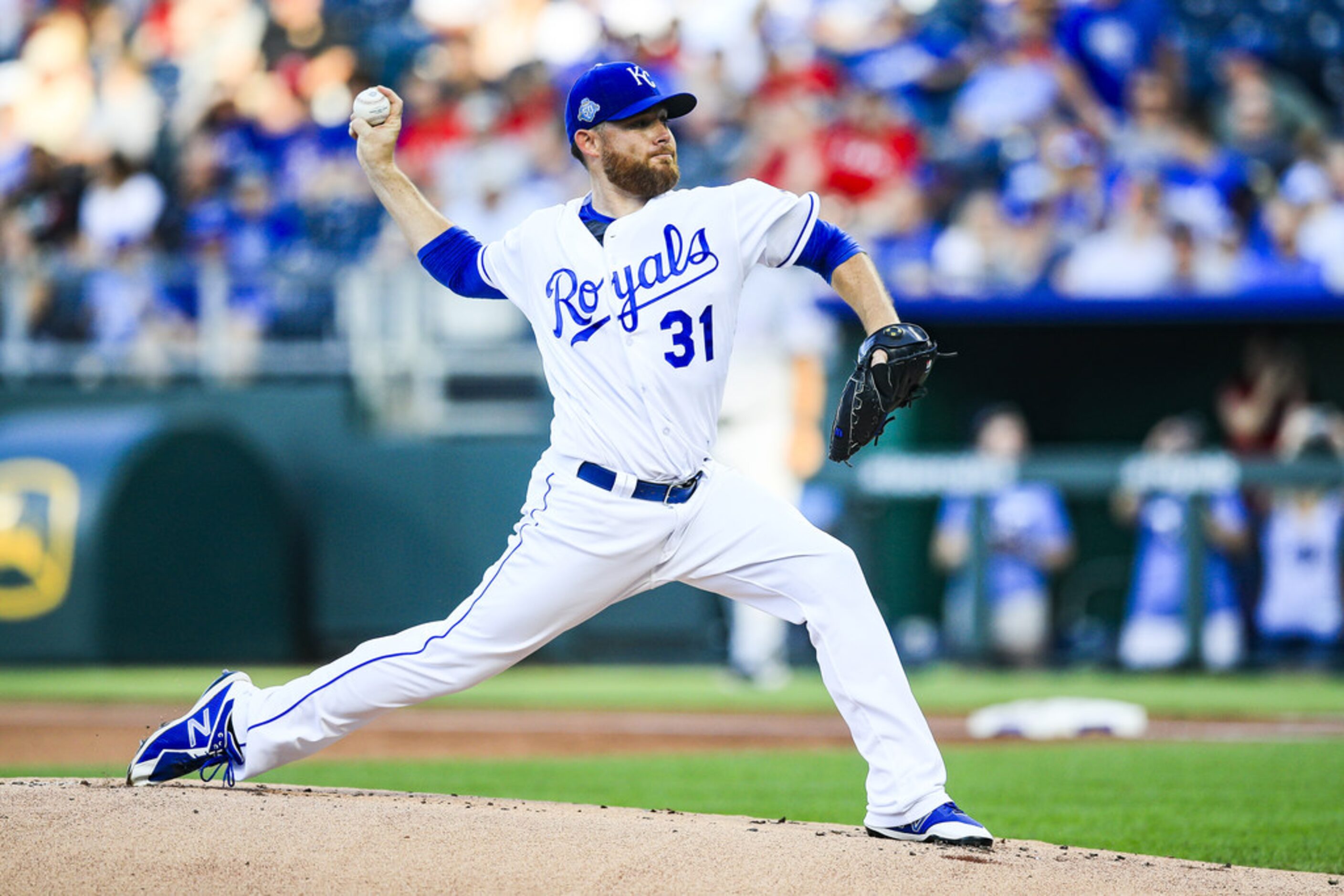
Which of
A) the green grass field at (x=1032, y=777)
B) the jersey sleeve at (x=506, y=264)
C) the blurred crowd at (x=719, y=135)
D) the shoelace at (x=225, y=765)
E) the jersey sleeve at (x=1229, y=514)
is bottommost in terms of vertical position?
the green grass field at (x=1032, y=777)

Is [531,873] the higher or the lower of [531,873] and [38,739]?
the higher

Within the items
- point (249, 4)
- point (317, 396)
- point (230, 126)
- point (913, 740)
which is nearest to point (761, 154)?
point (317, 396)

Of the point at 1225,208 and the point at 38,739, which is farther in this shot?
the point at 1225,208

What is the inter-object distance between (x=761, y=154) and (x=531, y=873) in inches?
339

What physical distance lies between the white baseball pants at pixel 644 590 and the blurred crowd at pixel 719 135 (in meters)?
6.34

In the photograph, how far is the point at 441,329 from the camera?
1082cm

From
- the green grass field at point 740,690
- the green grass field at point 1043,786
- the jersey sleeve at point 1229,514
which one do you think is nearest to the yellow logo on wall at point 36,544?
the green grass field at point 740,690

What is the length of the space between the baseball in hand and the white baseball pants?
38.7 inches

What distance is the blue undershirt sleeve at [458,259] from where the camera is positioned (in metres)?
4.18

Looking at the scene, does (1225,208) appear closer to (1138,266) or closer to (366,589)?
(1138,266)

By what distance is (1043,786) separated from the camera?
→ 224 inches

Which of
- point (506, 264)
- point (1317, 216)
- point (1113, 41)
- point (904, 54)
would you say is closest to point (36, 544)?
point (506, 264)

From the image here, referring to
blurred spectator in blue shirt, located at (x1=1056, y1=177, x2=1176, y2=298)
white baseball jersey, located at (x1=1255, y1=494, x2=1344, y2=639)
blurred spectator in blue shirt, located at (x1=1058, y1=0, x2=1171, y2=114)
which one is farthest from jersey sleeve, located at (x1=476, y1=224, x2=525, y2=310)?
blurred spectator in blue shirt, located at (x1=1058, y1=0, x2=1171, y2=114)

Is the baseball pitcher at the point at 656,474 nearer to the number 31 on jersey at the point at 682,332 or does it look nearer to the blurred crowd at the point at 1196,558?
the number 31 on jersey at the point at 682,332
